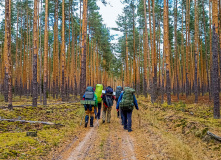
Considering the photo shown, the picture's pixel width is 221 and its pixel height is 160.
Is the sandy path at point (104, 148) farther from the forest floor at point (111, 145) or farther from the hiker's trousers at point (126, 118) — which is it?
the hiker's trousers at point (126, 118)

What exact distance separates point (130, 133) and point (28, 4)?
2849 cm

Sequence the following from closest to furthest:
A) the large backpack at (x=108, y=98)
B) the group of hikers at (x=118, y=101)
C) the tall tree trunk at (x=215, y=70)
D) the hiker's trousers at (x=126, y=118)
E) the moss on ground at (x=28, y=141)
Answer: the moss on ground at (x=28, y=141)
the hiker's trousers at (x=126, y=118)
the group of hikers at (x=118, y=101)
the tall tree trunk at (x=215, y=70)
the large backpack at (x=108, y=98)

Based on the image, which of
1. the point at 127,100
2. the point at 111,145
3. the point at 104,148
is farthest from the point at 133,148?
the point at 127,100

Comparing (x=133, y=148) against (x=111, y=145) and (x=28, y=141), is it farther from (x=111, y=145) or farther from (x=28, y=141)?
(x=28, y=141)

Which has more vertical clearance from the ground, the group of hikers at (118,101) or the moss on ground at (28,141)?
the group of hikers at (118,101)

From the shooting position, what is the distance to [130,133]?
749cm

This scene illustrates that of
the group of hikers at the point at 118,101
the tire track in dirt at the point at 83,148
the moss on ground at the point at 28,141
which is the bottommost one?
the tire track in dirt at the point at 83,148

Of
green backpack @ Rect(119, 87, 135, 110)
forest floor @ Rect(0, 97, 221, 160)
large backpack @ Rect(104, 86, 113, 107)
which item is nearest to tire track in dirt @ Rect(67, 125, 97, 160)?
forest floor @ Rect(0, 97, 221, 160)

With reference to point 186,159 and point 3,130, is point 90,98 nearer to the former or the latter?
point 3,130

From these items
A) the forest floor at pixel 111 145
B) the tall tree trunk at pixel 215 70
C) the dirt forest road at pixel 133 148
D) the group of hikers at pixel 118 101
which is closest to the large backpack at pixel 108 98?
the group of hikers at pixel 118 101

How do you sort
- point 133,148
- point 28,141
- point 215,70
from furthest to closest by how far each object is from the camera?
point 215,70 < point 28,141 < point 133,148

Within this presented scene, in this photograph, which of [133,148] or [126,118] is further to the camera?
[126,118]

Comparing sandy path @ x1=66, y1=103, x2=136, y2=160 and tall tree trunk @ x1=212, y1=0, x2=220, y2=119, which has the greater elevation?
tall tree trunk @ x1=212, y1=0, x2=220, y2=119

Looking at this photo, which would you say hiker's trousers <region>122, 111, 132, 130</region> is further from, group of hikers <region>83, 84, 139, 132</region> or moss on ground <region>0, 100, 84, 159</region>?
moss on ground <region>0, 100, 84, 159</region>
